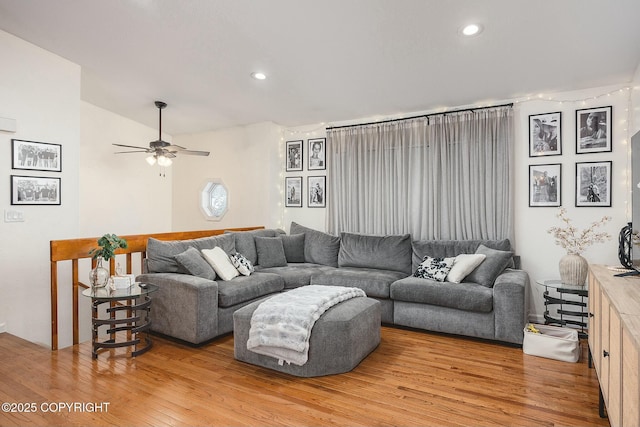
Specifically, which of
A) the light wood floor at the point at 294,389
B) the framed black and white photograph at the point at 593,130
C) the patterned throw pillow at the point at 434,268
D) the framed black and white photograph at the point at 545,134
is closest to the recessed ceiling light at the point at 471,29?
the framed black and white photograph at the point at 545,134

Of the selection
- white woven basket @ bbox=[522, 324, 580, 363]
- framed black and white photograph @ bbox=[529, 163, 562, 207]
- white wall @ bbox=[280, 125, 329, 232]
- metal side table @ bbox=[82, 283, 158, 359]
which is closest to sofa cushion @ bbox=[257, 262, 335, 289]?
white wall @ bbox=[280, 125, 329, 232]

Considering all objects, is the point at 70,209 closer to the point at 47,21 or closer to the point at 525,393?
the point at 47,21

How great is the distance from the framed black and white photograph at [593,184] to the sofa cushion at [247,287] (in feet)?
10.9

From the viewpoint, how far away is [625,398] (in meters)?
1.55

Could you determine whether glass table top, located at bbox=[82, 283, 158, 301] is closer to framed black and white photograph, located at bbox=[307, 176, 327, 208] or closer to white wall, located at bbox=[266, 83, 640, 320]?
framed black and white photograph, located at bbox=[307, 176, 327, 208]

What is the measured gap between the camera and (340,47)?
330 centimetres

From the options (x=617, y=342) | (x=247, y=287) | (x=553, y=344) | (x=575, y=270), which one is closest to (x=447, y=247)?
(x=575, y=270)

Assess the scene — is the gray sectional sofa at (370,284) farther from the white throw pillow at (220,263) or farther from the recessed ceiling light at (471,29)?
the recessed ceiling light at (471,29)

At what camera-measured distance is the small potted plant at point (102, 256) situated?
10.5 feet

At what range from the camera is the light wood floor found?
2.22 meters

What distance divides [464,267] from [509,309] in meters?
0.55

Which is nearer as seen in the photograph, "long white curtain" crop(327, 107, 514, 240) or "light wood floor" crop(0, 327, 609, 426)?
"light wood floor" crop(0, 327, 609, 426)

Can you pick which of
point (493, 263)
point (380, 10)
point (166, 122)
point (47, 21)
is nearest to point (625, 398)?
point (493, 263)

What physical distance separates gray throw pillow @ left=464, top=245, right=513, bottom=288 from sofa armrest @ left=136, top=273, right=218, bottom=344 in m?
2.52
